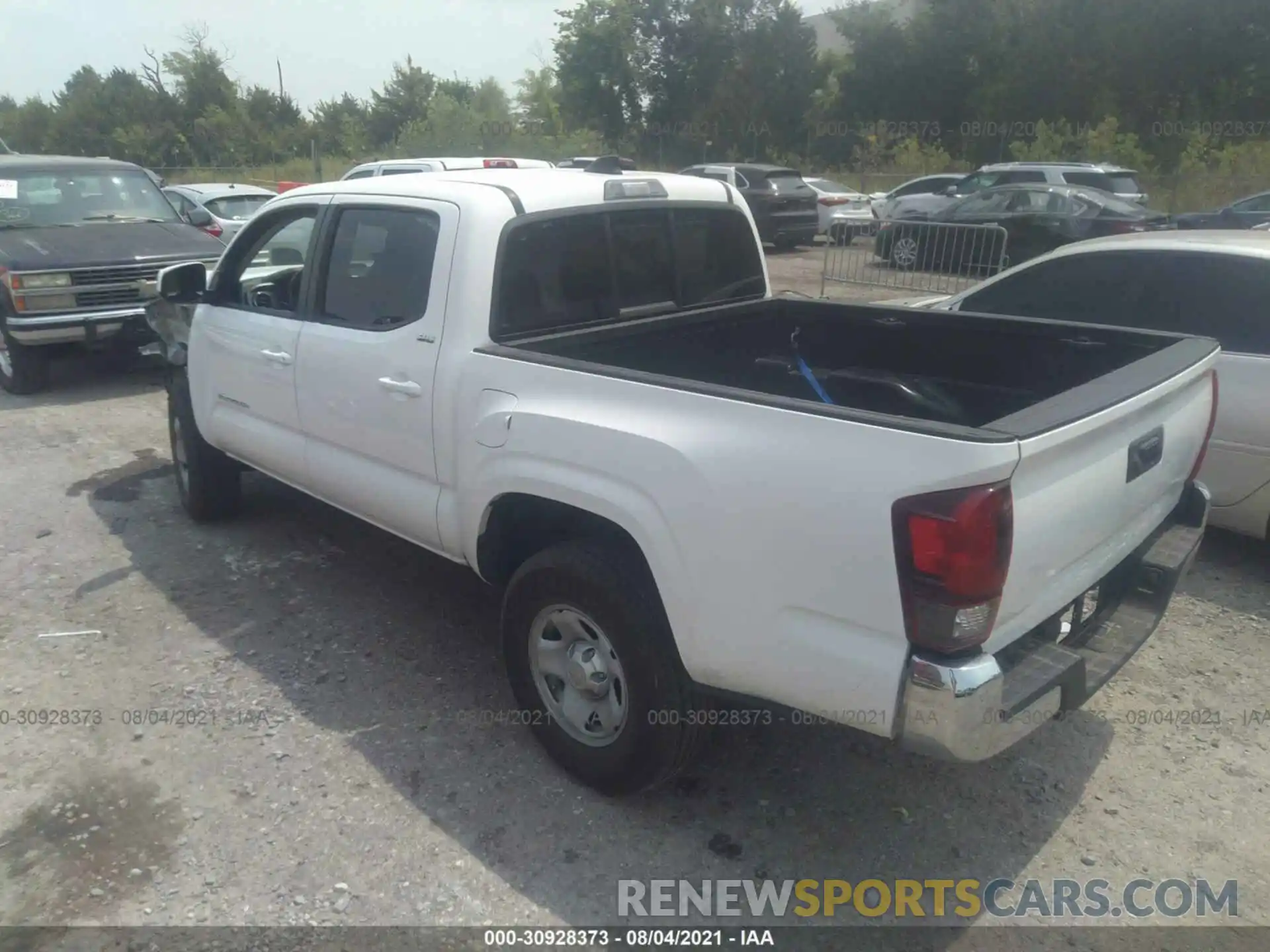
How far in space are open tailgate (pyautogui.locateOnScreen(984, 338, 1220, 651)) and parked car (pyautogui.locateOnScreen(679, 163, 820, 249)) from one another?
16748 millimetres

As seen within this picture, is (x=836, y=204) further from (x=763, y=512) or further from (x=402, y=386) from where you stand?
(x=763, y=512)

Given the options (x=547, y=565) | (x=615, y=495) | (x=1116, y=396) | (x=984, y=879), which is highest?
(x=1116, y=396)

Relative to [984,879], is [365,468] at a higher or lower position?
higher

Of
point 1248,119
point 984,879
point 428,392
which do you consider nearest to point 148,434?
point 428,392

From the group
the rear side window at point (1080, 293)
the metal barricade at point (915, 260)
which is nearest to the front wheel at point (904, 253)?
the metal barricade at point (915, 260)

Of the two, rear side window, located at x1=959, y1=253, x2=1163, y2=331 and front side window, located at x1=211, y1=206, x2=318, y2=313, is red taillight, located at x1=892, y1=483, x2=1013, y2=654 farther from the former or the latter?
rear side window, located at x1=959, y1=253, x2=1163, y2=331

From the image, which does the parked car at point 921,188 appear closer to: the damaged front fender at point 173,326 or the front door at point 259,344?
the damaged front fender at point 173,326

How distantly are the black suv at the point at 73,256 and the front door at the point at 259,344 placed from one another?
3416mm

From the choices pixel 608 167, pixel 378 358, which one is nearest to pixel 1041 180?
pixel 608 167

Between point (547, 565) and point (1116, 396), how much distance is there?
1754mm

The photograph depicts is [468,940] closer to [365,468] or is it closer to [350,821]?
[350,821]

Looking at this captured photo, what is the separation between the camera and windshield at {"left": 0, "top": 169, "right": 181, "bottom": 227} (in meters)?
9.20

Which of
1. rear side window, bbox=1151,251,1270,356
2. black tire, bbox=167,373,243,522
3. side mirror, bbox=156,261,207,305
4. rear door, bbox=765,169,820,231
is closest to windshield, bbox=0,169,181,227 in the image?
black tire, bbox=167,373,243,522

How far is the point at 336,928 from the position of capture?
2777mm
